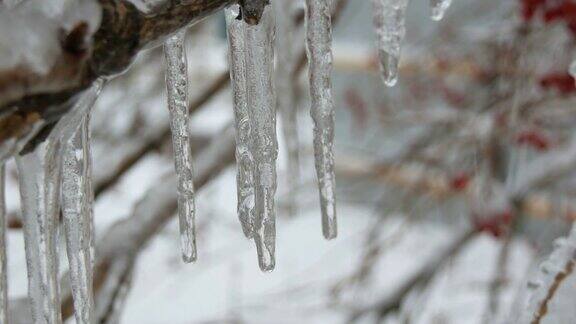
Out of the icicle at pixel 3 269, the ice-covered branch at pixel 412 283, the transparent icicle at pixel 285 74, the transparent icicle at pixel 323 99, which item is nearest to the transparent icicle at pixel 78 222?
the icicle at pixel 3 269

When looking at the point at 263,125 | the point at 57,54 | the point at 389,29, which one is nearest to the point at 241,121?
the point at 263,125

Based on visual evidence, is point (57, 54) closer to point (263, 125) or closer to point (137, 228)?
point (263, 125)

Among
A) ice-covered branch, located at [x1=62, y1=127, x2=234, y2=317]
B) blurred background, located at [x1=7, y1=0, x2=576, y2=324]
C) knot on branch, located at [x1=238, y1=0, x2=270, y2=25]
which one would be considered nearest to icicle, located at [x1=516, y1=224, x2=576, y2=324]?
blurred background, located at [x1=7, y1=0, x2=576, y2=324]

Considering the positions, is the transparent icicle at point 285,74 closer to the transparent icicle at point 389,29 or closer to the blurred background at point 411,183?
the blurred background at point 411,183

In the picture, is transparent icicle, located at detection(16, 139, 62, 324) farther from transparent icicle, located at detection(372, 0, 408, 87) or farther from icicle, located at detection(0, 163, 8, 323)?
transparent icicle, located at detection(372, 0, 408, 87)

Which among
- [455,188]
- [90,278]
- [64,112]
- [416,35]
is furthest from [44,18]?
[416,35]

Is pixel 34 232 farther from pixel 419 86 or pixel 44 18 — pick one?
pixel 419 86
